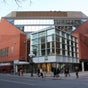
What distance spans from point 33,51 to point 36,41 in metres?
2.69

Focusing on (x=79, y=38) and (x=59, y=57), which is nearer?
(x=59, y=57)

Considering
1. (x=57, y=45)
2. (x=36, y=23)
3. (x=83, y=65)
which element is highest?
(x=36, y=23)

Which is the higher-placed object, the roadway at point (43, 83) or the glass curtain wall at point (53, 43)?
the glass curtain wall at point (53, 43)

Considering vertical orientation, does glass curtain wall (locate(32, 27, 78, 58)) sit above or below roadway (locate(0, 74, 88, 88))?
above

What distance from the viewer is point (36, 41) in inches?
2603

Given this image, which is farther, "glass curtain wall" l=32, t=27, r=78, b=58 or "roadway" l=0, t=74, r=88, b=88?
"glass curtain wall" l=32, t=27, r=78, b=58

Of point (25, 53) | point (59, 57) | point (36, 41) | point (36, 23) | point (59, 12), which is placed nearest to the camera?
point (59, 57)

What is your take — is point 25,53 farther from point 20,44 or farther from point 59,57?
point 59,57

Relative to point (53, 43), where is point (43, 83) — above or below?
below

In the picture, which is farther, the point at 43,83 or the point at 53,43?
the point at 53,43

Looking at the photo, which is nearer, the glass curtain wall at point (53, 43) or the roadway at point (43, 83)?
the roadway at point (43, 83)

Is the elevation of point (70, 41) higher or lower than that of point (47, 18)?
lower

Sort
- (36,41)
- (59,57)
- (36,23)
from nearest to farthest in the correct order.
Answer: (59,57) → (36,41) → (36,23)

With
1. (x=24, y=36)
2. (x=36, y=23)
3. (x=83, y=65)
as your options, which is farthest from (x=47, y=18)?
(x=83, y=65)
